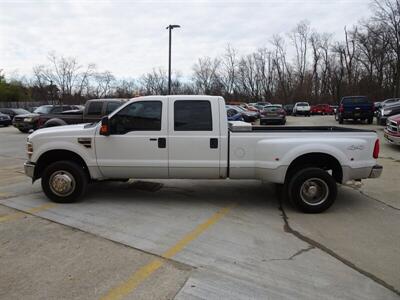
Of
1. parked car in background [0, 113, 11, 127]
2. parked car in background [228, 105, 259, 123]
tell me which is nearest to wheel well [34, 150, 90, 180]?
parked car in background [228, 105, 259, 123]

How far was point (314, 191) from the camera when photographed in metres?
6.43

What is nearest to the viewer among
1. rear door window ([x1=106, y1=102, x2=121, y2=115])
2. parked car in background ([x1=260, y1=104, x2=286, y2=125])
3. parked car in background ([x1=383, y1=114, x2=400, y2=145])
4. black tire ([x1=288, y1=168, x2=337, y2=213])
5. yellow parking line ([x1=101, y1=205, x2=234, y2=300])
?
yellow parking line ([x1=101, y1=205, x2=234, y2=300])

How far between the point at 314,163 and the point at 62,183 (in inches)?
171

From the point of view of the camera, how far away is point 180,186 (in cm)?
827

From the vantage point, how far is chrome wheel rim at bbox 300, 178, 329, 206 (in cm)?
638

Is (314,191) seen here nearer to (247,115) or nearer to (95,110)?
(95,110)

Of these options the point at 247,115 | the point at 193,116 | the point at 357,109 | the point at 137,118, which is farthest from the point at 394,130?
the point at 247,115

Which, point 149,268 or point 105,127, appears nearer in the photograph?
point 149,268

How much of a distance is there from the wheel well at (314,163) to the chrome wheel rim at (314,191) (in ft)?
1.06

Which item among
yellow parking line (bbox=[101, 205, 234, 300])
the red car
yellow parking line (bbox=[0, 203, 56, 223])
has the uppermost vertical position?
the red car

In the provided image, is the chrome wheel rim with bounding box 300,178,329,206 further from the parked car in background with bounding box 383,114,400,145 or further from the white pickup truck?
the parked car in background with bounding box 383,114,400,145

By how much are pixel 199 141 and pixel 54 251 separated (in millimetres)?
2880

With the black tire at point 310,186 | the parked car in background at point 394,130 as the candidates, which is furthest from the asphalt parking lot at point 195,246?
the parked car in background at point 394,130

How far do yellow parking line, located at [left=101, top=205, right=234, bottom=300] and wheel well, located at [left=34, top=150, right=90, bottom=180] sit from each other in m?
2.54
